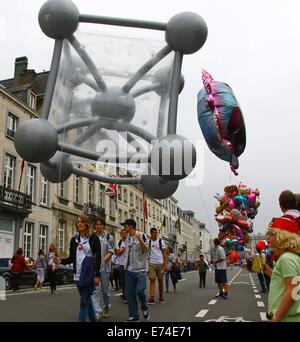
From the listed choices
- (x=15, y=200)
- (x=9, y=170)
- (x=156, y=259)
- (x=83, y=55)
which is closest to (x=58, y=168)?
(x=83, y=55)

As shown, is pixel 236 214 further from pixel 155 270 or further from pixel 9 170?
pixel 9 170

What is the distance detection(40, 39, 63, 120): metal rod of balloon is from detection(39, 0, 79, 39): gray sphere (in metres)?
0.16

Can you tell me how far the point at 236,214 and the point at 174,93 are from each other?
975cm

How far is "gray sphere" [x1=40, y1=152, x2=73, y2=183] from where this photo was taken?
247 inches

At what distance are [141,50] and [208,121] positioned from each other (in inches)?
81.7

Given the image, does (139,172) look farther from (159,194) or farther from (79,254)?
(79,254)

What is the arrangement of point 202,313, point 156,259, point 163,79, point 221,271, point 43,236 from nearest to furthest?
point 163,79, point 202,313, point 156,259, point 221,271, point 43,236

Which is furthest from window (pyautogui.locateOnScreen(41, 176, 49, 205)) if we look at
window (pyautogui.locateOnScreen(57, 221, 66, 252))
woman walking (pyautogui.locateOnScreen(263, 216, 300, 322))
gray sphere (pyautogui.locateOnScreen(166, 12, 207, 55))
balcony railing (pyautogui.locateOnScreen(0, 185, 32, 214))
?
woman walking (pyautogui.locateOnScreen(263, 216, 300, 322))

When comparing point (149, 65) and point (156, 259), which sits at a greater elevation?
point (149, 65)

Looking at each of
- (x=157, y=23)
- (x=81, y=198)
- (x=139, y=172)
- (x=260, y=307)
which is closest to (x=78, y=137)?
(x=139, y=172)

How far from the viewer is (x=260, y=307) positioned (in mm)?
Answer: 9188

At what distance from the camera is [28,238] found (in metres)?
27.7

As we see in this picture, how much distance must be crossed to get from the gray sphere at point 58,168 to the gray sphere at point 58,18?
5.53ft

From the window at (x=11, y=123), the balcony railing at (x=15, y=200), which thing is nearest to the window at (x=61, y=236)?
the balcony railing at (x=15, y=200)
